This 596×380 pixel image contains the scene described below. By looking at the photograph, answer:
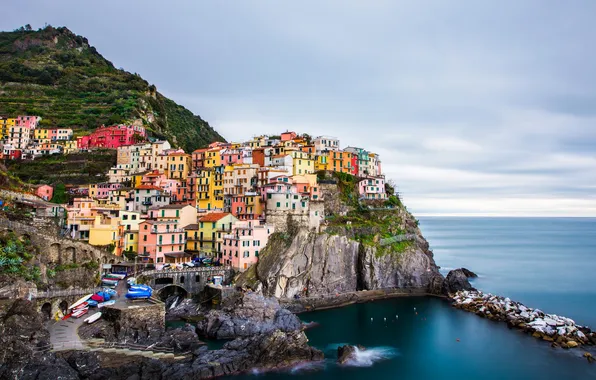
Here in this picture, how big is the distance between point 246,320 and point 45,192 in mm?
41067

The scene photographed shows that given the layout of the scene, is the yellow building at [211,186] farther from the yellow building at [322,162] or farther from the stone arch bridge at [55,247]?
the stone arch bridge at [55,247]

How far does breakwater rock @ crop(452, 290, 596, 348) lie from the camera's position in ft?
145

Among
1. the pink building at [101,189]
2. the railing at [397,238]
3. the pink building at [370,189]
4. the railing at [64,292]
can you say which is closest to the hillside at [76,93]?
the pink building at [101,189]

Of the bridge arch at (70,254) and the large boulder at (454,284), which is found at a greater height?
the bridge arch at (70,254)

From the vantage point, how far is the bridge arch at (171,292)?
5134 centimetres

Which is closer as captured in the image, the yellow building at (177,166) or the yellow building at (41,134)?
the yellow building at (177,166)

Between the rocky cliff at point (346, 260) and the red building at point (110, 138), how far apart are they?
4078cm

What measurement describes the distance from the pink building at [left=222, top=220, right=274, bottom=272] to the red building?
3716 cm

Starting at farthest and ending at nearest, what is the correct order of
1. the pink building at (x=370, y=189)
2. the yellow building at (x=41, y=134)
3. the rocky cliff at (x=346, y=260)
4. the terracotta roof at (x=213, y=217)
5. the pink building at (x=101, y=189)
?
1. the yellow building at (x=41, y=134)
2. the pink building at (x=370, y=189)
3. the pink building at (x=101, y=189)
4. the terracotta roof at (x=213, y=217)
5. the rocky cliff at (x=346, y=260)

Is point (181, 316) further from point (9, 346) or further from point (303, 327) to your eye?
point (9, 346)

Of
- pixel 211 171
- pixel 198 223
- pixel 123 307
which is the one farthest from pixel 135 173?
pixel 123 307

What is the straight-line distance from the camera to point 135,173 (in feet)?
246

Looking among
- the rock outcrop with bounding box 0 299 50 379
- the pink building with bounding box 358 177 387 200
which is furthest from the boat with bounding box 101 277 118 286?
the pink building with bounding box 358 177 387 200

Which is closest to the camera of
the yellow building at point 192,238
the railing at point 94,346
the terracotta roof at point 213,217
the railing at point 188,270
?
the railing at point 94,346
